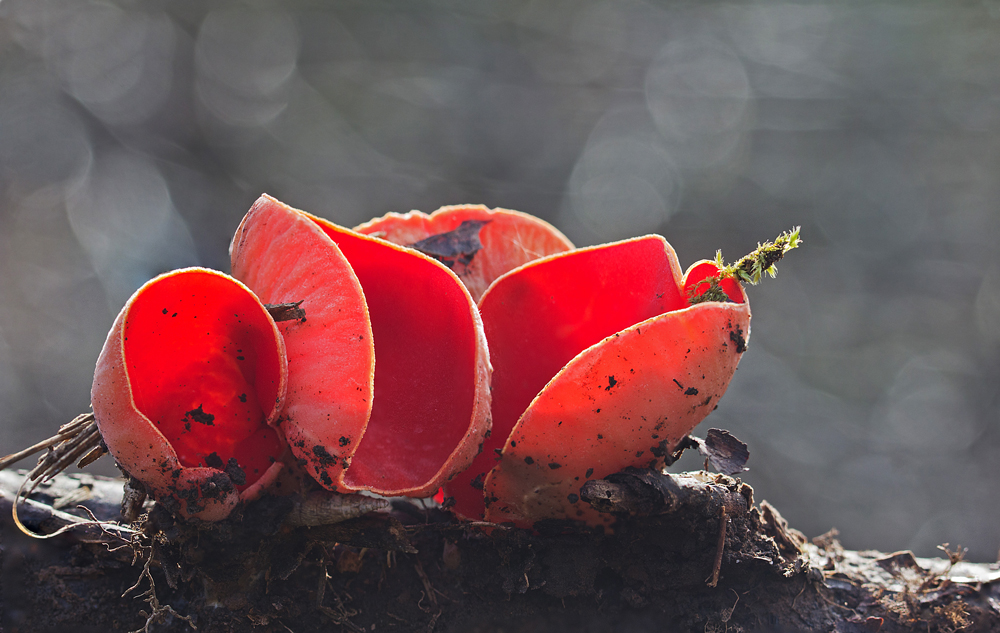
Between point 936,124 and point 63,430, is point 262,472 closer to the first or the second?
point 63,430

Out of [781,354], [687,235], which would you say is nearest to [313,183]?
[687,235]

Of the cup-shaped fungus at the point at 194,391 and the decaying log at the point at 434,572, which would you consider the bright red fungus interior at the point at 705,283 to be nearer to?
the decaying log at the point at 434,572

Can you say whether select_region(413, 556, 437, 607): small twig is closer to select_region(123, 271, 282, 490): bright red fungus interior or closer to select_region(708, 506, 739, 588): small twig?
select_region(123, 271, 282, 490): bright red fungus interior

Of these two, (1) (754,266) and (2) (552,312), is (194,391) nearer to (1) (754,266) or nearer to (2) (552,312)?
(2) (552,312)

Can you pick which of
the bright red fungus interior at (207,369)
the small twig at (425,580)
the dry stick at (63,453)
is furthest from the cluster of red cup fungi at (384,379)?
the dry stick at (63,453)

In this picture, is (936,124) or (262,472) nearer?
(262,472)

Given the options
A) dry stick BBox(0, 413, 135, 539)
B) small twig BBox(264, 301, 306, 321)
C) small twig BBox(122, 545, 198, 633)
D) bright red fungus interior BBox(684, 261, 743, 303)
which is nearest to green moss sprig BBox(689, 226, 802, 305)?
bright red fungus interior BBox(684, 261, 743, 303)

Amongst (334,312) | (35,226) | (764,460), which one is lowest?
(35,226)

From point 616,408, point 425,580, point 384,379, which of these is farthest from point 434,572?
point 616,408
